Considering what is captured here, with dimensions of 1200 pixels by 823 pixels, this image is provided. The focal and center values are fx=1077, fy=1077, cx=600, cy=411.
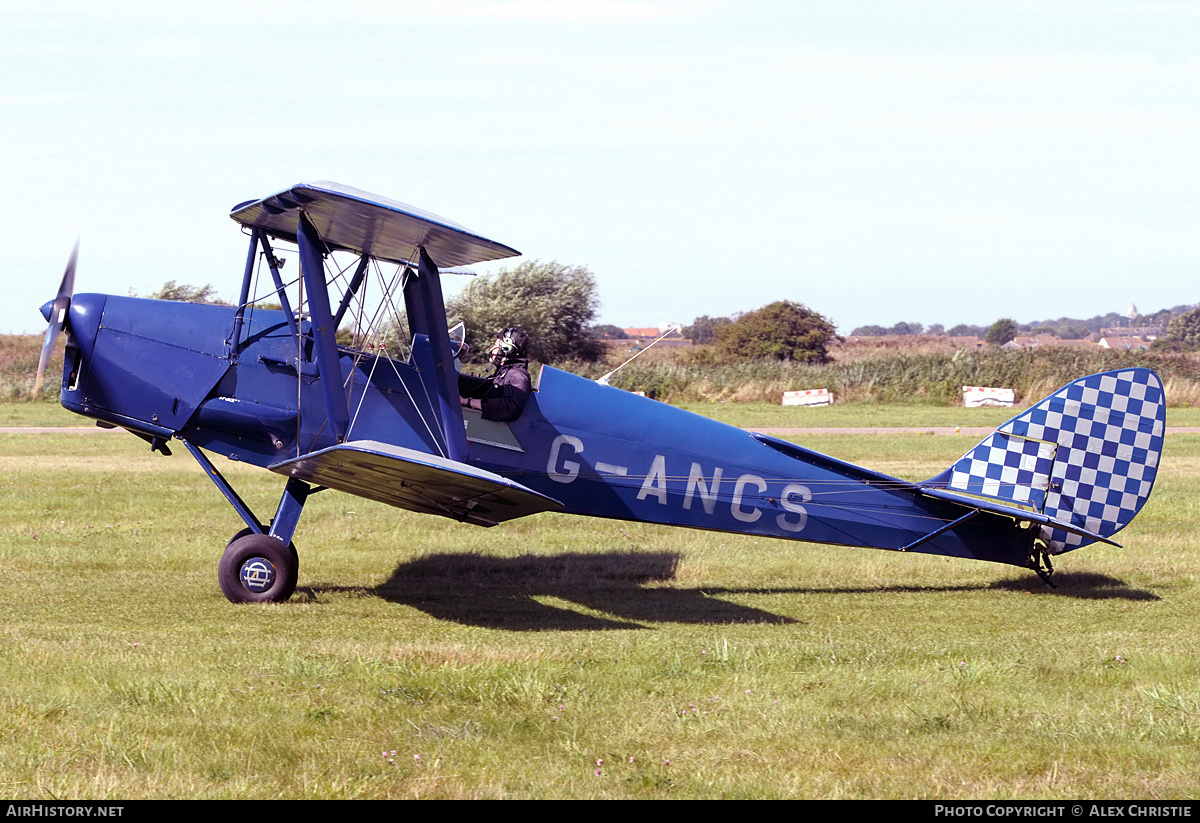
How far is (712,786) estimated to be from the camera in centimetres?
453

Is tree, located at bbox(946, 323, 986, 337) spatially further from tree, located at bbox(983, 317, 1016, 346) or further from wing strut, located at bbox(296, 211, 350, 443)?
wing strut, located at bbox(296, 211, 350, 443)

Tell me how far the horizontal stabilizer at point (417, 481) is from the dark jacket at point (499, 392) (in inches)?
32.2

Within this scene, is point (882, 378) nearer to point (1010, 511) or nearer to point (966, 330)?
point (1010, 511)

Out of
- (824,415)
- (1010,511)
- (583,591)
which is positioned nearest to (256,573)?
(583,591)

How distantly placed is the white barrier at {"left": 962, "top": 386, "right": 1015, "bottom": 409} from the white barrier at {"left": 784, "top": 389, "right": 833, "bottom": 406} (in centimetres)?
408

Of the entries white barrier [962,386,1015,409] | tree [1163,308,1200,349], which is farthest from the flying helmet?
tree [1163,308,1200,349]

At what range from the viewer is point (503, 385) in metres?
8.52

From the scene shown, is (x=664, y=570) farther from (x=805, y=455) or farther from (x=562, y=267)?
(x=562, y=267)

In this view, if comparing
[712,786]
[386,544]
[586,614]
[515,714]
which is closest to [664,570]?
[586,614]

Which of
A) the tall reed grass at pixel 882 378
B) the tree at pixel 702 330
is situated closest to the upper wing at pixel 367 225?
the tall reed grass at pixel 882 378

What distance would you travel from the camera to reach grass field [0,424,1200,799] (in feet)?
15.2

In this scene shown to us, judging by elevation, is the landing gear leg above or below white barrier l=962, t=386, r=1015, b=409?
below

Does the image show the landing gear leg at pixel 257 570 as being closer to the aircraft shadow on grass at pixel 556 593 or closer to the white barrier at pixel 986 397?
the aircraft shadow on grass at pixel 556 593
